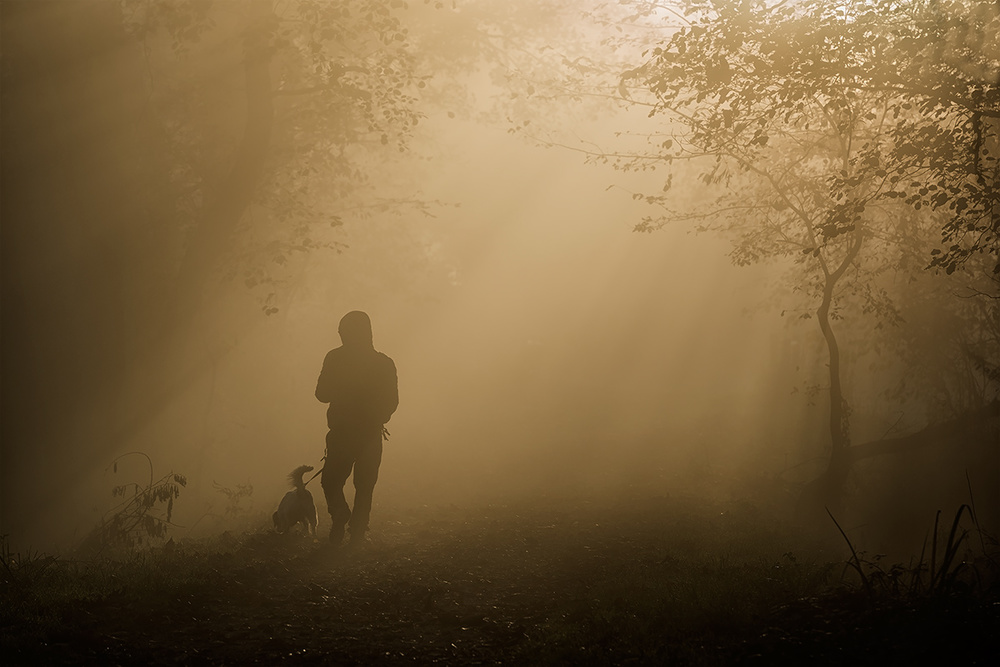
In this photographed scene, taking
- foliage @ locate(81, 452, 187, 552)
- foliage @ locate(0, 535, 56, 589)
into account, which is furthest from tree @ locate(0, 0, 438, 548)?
foliage @ locate(0, 535, 56, 589)

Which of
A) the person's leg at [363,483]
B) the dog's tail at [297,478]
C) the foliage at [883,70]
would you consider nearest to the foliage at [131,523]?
the dog's tail at [297,478]

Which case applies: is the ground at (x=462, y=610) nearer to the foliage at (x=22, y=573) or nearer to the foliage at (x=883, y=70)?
the foliage at (x=22, y=573)

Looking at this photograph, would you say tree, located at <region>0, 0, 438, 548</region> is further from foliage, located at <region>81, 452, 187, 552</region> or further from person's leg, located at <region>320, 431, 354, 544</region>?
person's leg, located at <region>320, 431, 354, 544</region>

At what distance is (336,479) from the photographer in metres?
8.93

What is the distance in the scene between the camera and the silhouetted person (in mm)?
8898

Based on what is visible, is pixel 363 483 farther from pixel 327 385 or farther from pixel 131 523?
pixel 131 523

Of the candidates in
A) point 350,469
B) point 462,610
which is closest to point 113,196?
point 350,469

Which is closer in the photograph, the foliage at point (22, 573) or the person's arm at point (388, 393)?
the foliage at point (22, 573)

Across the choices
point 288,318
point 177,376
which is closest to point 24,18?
point 177,376

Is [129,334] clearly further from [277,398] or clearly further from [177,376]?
[277,398]

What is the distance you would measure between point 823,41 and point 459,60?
8.56 m

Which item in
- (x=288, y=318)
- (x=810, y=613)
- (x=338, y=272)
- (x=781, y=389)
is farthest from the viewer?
(x=781, y=389)

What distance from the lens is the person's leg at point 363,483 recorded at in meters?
9.06

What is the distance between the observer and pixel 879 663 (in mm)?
4812
